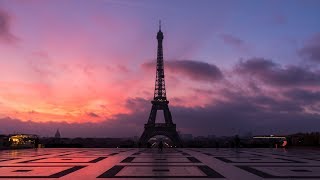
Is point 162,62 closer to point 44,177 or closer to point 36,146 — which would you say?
point 36,146

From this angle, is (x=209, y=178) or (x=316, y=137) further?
(x=316, y=137)

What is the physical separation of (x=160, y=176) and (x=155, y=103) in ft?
270

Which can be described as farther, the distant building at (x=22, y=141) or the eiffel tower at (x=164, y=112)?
the eiffel tower at (x=164, y=112)

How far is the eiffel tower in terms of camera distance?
96062 mm

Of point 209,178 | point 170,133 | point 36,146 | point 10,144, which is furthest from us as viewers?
point 170,133

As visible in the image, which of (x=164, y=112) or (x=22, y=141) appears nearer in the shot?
(x=22, y=141)

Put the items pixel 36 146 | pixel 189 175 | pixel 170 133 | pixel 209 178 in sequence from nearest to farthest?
pixel 209 178
pixel 189 175
pixel 36 146
pixel 170 133

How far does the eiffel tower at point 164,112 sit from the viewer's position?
3782 inches

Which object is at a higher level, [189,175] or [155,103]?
[155,103]

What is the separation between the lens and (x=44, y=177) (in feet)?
52.5

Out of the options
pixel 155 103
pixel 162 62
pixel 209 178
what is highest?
pixel 162 62

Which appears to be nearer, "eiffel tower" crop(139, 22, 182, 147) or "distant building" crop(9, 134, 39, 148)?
"distant building" crop(9, 134, 39, 148)

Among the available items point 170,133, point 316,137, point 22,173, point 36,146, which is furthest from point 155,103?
point 22,173

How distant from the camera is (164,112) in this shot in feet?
325
